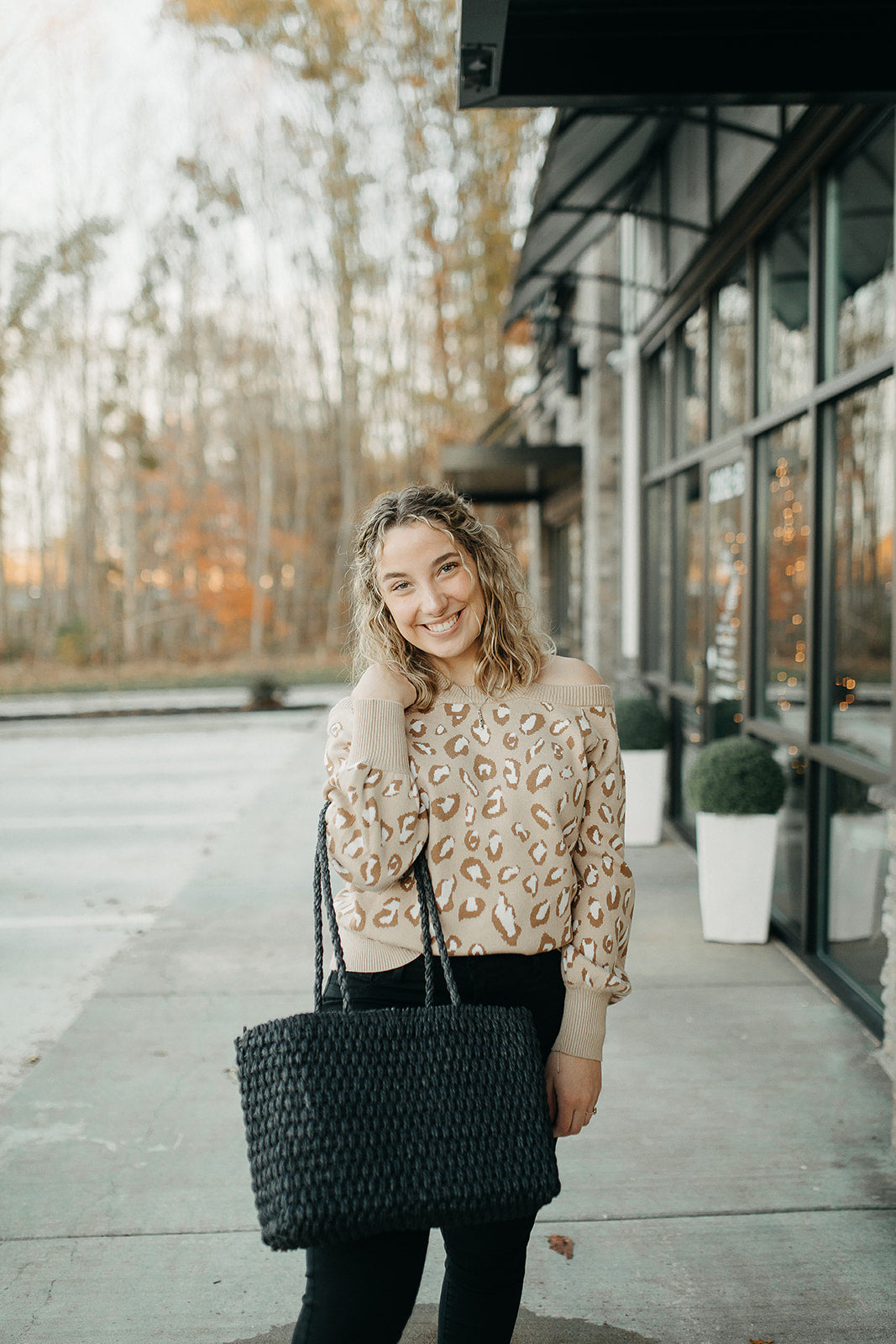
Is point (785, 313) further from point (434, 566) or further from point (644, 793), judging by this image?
point (434, 566)

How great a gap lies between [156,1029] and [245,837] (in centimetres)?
335

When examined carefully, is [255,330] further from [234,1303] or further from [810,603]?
[234,1303]

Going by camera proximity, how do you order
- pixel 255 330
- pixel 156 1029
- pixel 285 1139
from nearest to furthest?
1. pixel 285 1139
2. pixel 156 1029
3. pixel 255 330

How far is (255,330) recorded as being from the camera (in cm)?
2806

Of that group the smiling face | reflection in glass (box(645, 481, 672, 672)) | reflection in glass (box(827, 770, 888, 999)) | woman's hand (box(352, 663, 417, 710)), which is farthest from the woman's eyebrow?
reflection in glass (box(645, 481, 672, 672))

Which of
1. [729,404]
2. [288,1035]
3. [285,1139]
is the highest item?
[729,404]

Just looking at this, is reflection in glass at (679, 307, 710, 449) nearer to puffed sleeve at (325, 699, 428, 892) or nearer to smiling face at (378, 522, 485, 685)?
smiling face at (378, 522, 485, 685)

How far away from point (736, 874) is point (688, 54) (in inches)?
126

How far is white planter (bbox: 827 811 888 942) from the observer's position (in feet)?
13.1

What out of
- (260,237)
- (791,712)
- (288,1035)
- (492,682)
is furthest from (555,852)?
(260,237)

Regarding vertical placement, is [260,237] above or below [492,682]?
above

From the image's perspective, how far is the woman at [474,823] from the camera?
4.95ft

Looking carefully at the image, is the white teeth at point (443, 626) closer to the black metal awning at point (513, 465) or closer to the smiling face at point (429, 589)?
the smiling face at point (429, 589)

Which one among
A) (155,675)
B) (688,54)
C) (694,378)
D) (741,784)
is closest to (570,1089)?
(688,54)
